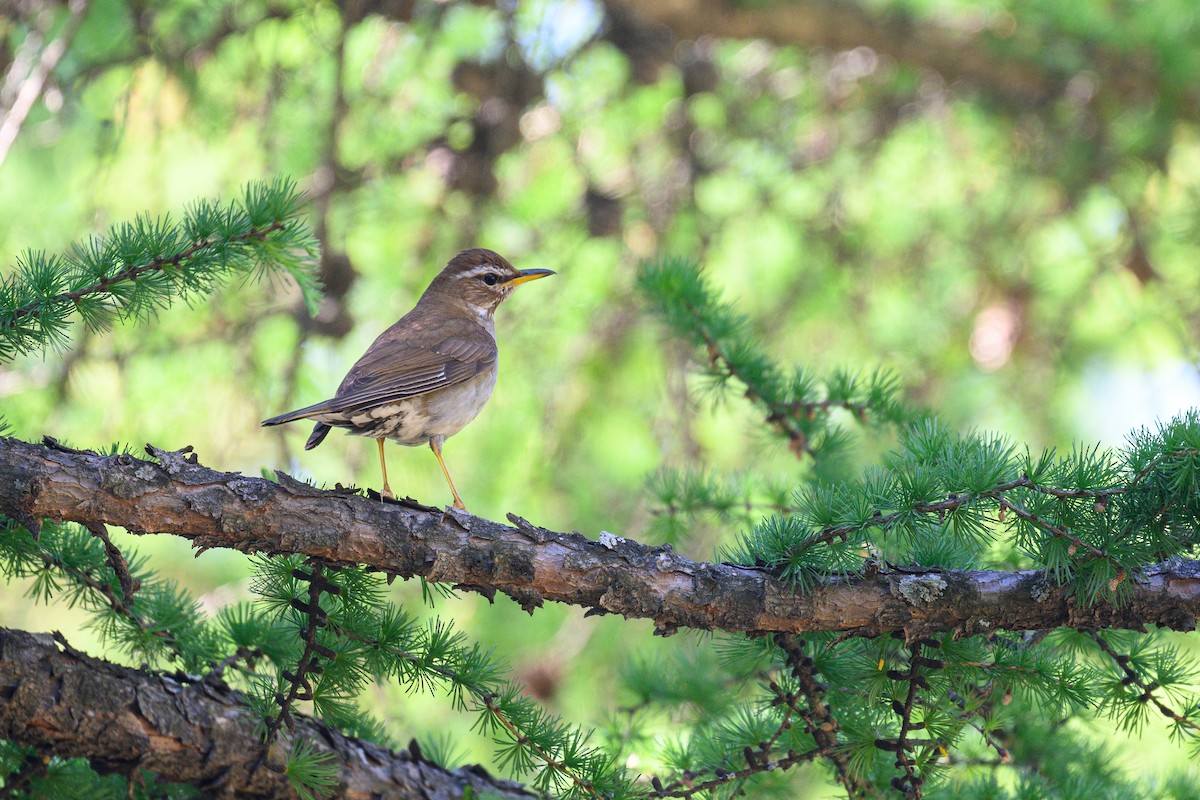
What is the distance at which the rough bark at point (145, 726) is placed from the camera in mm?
2960

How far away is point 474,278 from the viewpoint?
19.6 ft

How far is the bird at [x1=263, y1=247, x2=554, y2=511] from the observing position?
4.60 metres

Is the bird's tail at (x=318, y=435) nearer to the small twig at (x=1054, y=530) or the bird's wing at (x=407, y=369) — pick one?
the bird's wing at (x=407, y=369)

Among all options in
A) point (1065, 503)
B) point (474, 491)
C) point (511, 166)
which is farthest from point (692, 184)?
point (1065, 503)

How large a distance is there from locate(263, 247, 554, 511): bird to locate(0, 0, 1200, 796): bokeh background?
23.7 inches

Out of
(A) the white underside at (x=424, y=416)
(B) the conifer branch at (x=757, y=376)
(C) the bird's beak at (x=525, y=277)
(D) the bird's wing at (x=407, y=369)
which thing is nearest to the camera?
(B) the conifer branch at (x=757, y=376)

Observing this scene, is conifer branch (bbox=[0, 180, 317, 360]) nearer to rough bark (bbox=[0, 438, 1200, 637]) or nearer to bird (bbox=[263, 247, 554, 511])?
rough bark (bbox=[0, 438, 1200, 637])

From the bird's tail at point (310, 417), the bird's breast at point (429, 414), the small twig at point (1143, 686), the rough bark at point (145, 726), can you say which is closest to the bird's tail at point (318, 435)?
the bird's tail at point (310, 417)

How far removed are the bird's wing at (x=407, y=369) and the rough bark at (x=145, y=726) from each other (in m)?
1.47

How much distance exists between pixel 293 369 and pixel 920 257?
15.8 feet

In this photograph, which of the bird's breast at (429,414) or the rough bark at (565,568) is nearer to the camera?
the rough bark at (565,568)

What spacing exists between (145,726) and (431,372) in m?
2.23

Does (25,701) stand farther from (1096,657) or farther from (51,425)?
(1096,657)

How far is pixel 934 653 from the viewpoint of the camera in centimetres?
329
